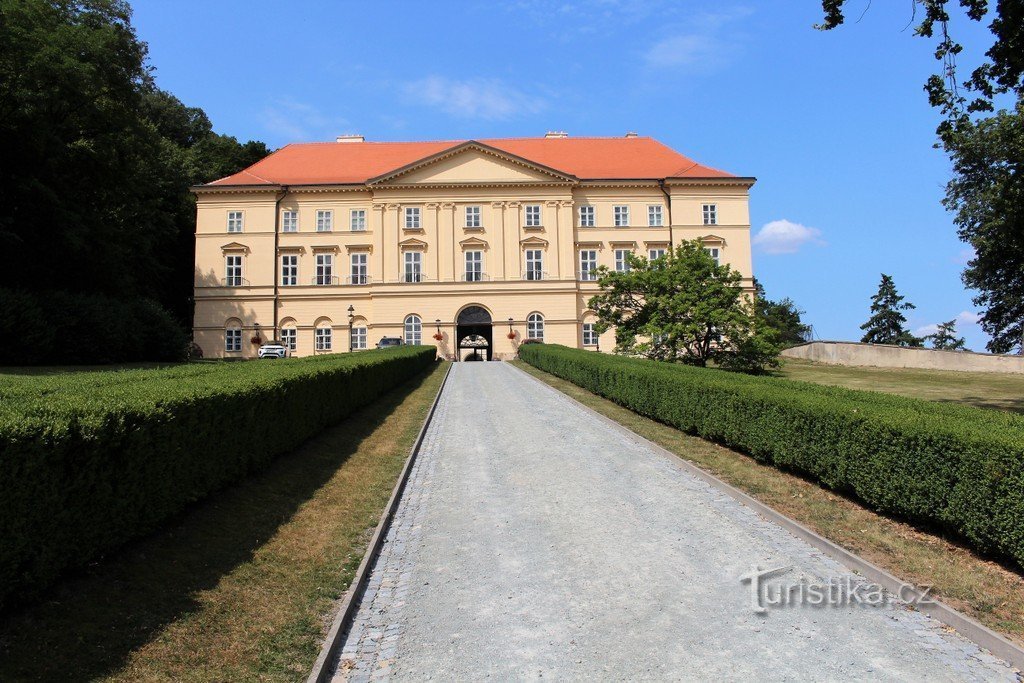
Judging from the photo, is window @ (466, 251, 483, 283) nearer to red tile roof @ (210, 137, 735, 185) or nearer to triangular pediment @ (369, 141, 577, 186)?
triangular pediment @ (369, 141, 577, 186)

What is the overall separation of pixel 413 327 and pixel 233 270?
1433 centimetres

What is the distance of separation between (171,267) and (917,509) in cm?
5665

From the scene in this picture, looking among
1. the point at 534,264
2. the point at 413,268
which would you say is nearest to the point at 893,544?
the point at 534,264

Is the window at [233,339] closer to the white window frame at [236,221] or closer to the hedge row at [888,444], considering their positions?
the white window frame at [236,221]

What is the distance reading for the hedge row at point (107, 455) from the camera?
4.62 metres

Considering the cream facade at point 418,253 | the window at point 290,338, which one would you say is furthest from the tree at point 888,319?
the window at point 290,338

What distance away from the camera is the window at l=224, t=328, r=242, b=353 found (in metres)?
50.0

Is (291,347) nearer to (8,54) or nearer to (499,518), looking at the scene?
(8,54)

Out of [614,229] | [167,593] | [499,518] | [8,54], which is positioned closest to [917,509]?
→ [499,518]

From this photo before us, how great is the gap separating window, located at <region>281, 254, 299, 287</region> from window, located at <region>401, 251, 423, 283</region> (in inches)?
325

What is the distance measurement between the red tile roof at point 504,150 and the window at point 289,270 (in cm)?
568

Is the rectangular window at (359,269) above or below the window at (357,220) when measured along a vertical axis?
below

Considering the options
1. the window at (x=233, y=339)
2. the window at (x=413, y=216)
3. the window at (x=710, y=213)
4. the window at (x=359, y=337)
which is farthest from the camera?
the window at (x=710, y=213)

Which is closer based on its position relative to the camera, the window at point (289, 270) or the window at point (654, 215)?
the window at point (289, 270)
